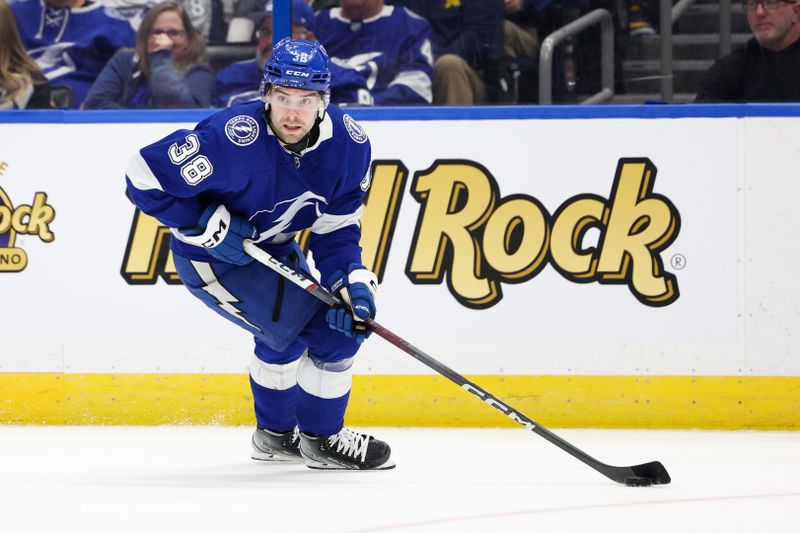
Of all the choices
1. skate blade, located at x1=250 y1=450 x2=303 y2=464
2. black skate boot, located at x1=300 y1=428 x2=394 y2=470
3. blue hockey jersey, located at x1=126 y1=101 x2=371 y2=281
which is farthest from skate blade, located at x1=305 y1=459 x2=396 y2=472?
blue hockey jersey, located at x1=126 y1=101 x2=371 y2=281

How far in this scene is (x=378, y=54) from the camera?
184 inches

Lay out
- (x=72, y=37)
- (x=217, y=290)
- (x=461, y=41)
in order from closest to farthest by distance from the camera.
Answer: (x=217, y=290)
(x=461, y=41)
(x=72, y=37)

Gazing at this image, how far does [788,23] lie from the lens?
4301 millimetres

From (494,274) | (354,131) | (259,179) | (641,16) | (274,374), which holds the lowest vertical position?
(274,374)

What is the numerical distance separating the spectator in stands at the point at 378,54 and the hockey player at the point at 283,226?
1.37m

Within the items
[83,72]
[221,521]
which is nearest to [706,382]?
[221,521]

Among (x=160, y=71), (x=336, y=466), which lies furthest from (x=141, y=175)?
(x=160, y=71)

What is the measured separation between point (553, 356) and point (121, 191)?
5.22 ft

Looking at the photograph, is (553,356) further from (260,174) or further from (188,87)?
(188,87)

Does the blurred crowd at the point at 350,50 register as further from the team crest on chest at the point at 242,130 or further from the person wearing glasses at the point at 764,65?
the team crest on chest at the point at 242,130

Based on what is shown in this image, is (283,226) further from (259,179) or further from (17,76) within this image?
(17,76)

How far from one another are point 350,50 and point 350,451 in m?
2.00

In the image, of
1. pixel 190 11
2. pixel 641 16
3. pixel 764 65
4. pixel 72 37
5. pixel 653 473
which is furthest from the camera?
pixel 72 37

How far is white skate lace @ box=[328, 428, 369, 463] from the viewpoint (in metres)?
3.25
